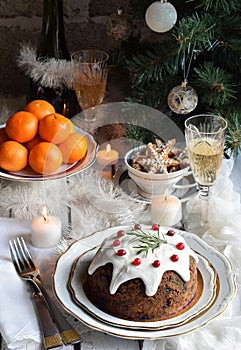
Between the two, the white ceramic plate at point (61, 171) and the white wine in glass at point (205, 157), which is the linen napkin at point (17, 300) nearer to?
the white ceramic plate at point (61, 171)

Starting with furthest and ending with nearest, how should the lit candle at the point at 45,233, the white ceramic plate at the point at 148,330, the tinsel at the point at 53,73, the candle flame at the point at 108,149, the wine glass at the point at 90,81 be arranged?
the tinsel at the point at 53,73
the wine glass at the point at 90,81
the candle flame at the point at 108,149
the lit candle at the point at 45,233
the white ceramic plate at the point at 148,330

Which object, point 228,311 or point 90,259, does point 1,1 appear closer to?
point 90,259

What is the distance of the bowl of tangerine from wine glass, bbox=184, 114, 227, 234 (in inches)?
11.0

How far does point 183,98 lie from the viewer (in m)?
1.45

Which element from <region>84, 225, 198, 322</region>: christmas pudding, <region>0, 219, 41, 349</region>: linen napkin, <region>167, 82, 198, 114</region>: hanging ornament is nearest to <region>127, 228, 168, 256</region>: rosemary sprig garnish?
<region>84, 225, 198, 322</region>: christmas pudding

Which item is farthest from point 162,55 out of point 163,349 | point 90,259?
point 163,349

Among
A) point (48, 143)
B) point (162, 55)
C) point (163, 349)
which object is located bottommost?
point (163, 349)

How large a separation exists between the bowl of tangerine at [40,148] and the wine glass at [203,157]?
0.28 meters

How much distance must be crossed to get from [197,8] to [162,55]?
0.50 ft

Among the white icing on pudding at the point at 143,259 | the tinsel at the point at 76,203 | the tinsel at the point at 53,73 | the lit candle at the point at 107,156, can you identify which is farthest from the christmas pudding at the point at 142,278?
the tinsel at the point at 53,73

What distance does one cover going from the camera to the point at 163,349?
0.96 m

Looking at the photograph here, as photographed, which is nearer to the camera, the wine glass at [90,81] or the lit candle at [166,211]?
the lit candle at [166,211]

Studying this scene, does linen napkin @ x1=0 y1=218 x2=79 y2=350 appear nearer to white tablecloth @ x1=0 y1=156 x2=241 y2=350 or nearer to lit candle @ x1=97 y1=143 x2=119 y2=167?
white tablecloth @ x1=0 y1=156 x2=241 y2=350

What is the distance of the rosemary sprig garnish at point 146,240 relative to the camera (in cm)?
100
